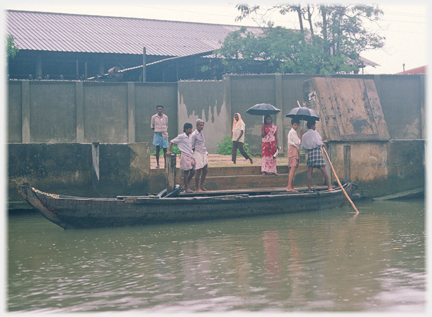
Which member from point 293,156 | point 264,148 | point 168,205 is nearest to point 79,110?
point 264,148

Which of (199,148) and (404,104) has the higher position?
(404,104)

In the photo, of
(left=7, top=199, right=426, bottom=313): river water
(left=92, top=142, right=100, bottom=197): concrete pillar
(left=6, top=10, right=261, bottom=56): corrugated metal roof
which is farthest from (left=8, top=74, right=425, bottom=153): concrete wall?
(left=7, top=199, right=426, bottom=313): river water

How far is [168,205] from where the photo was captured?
9.84 metres

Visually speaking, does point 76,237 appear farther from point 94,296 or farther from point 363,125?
point 363,125

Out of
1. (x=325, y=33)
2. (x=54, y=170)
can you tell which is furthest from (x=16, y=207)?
(x=325, y=33)

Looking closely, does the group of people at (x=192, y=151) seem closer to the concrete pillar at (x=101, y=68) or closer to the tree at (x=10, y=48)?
the tree at (x=10, y=48)

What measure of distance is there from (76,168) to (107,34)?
12493 mm

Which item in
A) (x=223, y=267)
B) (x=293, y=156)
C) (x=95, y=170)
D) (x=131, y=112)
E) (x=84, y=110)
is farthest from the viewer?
(x=131, y=112)

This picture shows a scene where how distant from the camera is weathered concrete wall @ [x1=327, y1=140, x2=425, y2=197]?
520 inches

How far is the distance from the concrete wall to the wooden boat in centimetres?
545

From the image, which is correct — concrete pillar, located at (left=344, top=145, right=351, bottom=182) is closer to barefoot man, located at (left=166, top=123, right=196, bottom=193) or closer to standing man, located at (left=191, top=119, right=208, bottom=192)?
standing man, located at (left=191, top=119, right=208, bottom=192)

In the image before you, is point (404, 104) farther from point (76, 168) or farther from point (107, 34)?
point (107, 34)

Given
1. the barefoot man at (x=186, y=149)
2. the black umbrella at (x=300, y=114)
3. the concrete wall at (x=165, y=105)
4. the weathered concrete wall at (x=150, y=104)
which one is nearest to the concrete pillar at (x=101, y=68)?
the concrete wall at (x=165, y=105)

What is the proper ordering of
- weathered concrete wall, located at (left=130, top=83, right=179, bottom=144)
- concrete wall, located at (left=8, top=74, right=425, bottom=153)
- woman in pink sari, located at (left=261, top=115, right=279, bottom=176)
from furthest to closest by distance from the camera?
1. weathered concrete wall, located at (left=130, top=83, right=179, bottom=144)
2. concrete wall, located at (left=8, top=74, right=425, bottom=153)
3. woman in pink sari, located at (left=261, top=115, right=279, bottom=176)
